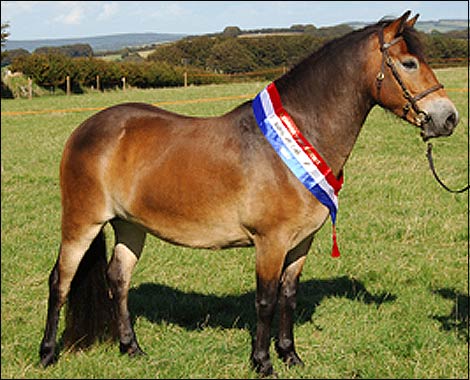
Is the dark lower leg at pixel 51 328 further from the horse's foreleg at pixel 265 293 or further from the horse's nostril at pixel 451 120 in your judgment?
the horse's nostril at pixel 451 120

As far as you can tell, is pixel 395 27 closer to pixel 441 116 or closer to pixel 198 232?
pixel 441 116

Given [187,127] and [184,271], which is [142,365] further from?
[184,271]

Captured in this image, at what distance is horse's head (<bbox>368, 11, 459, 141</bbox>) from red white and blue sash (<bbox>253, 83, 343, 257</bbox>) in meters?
0.64

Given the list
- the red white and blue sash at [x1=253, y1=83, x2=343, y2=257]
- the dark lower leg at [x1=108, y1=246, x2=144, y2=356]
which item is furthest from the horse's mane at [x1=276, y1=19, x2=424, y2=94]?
the dark lower leg at [x1=108, y1=246, x2=144, y2=356]

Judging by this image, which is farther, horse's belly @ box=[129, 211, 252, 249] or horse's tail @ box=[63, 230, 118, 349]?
horse's tail @ box=[63, 230, 118, 349]

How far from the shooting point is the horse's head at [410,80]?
3672 millimetres

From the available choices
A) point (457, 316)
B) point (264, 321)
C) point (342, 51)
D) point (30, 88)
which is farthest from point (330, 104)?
point (30, 88)

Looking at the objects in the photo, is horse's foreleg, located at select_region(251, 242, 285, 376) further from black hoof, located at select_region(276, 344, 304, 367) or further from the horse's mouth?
the horse's mouth

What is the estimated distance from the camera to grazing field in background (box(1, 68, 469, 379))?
13.8 ft

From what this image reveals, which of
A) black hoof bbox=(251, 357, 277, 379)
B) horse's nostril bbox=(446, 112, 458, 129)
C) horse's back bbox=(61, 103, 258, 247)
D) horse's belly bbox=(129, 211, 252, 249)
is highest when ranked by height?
horse's nostril bbox=(446, 112, 458, 129)

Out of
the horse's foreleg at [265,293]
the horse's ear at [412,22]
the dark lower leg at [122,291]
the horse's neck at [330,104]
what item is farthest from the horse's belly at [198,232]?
the horse's ear at [412,22]

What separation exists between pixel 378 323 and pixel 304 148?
2021 millimetres

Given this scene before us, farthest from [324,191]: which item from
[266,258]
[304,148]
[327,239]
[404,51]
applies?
[327,239]

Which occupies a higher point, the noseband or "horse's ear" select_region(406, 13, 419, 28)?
"horse's ear" select_region(406, 13, 419, 28)
